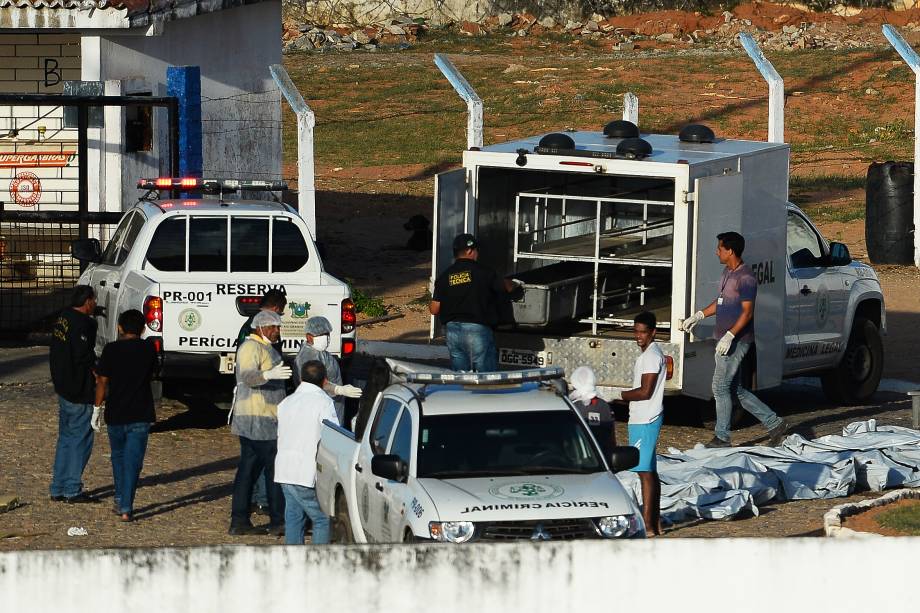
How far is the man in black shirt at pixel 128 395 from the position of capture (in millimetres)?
11562

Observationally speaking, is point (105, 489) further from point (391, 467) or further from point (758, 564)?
point (758, 564)

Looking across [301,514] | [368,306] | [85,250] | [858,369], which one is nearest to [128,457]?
[301,514]

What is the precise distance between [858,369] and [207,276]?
21.3 feet

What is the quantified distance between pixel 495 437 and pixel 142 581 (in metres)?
2.73

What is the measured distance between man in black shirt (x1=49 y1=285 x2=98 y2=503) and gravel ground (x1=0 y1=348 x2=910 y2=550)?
0.22 meters

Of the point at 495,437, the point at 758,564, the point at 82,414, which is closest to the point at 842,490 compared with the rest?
the point at 495,437

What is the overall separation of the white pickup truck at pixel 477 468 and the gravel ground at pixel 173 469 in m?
1.57

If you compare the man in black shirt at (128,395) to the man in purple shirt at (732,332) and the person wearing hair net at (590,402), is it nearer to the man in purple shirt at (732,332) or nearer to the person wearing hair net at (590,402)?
the person wearing hair net at (590,402)

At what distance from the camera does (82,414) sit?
12.1 meters

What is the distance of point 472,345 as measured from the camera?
14297mm

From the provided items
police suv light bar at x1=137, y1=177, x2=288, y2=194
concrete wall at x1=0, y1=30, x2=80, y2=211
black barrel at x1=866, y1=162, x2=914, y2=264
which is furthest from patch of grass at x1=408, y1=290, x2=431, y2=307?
black barrel at x1=866, y1=162, x2=914, y2=264

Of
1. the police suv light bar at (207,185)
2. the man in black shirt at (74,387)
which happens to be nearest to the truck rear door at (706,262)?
the police suv light bar at (207,185)

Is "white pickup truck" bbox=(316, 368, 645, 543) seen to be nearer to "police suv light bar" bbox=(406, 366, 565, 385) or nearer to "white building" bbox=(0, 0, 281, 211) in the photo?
"police suv light bar" bbox=(406, 366, 565, 385)

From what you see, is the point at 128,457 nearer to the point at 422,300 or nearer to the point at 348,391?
the point at 348,391
